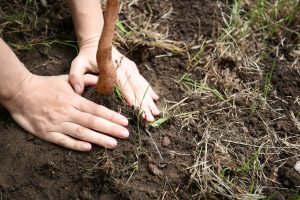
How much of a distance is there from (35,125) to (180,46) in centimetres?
80

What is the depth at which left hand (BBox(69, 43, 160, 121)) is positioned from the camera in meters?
1.62

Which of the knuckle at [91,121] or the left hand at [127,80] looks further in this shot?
the left hand at [127,80]

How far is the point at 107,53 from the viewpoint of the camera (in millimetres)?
1401

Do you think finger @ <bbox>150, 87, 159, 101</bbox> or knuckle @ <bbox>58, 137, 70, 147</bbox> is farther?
finger @ <bbox>150, 87, 159, 101</bbox>

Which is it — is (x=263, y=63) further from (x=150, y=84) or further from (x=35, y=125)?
(x=35, y=125)

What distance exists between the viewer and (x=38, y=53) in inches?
72.4

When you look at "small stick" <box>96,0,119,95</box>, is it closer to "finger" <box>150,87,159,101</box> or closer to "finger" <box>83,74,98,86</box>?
"finger" <box>83,74,98,86</box>

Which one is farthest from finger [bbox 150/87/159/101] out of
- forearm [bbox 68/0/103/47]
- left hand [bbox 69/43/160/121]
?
forearm [bbox 68/0/103/47]

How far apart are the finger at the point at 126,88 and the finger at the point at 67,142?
0.84 feet

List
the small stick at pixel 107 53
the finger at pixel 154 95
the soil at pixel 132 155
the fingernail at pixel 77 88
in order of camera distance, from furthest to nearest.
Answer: the finger at pixel 154 95
the fingernail at pixel 77 88
the soil at pixel 132 155
the small stick at pixel 107 53

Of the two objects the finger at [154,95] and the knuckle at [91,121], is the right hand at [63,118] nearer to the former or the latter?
the knuckle at [91,121]

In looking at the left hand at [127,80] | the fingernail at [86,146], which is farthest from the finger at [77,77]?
the fingernail at [86,146]

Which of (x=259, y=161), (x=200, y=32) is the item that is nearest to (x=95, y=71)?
(x=200, y=32)

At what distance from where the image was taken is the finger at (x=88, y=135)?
150 cm
